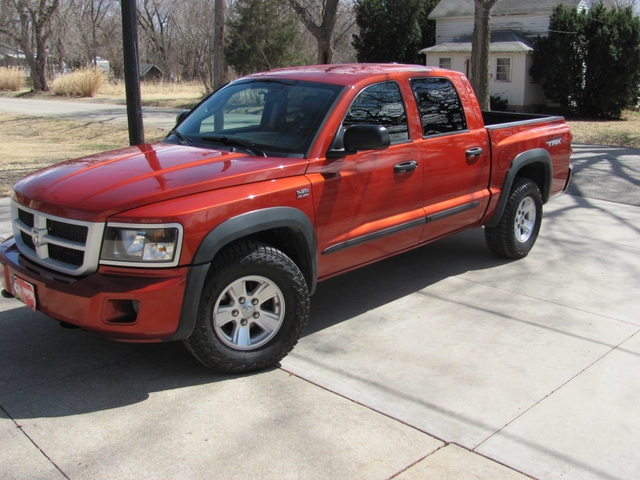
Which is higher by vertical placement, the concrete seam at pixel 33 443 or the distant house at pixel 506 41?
the distant house at pixel 506 41

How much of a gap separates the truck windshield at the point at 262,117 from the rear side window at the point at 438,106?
0.87m

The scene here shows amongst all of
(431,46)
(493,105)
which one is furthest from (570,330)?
(431,46)

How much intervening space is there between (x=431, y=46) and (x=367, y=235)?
90.9 ft

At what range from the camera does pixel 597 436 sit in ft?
11.4

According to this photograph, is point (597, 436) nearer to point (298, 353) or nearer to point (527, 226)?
point (298, 353)

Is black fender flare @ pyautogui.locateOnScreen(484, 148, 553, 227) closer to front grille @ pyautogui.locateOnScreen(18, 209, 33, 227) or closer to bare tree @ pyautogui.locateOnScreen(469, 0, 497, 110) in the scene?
front grille @ pyautogui.locateOnScreen(18, 209, 33, 227)

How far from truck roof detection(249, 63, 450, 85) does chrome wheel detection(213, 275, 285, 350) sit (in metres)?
1.68

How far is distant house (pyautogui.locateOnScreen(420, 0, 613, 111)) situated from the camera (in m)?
26.7

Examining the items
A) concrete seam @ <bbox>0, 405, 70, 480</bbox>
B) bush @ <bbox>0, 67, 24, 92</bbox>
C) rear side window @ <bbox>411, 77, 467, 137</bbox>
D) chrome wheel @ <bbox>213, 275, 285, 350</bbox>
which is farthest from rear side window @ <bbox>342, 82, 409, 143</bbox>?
bush @ <bbox>0, 67, 24, 92</bbox>

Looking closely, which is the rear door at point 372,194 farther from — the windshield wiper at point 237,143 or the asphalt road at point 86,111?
the asphalt road at point 86,111

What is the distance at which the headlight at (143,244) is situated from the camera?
3.58 metres

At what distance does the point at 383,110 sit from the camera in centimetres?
496

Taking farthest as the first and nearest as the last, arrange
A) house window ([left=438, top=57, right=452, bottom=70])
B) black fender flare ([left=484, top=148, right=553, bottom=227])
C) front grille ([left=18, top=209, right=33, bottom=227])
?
house window ([left=438, top=57, right=452, bottom=70]) < black fender flare ([left=484, top=148, right=553, bottom=227]) < front grille ([left=18, top=209, right=33, bottom=227])

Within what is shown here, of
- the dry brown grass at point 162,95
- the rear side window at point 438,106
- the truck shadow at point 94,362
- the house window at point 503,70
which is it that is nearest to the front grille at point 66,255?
the truck shadow at point 94,362
